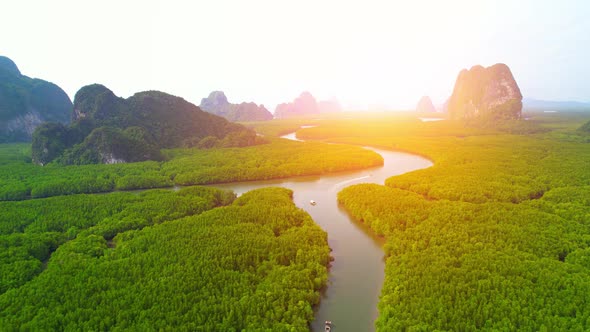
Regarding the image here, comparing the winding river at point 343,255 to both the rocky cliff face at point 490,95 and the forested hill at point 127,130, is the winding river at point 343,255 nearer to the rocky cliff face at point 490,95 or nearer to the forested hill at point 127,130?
the forested hill at point 127,130

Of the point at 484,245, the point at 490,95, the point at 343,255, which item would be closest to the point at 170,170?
the point at 343,255

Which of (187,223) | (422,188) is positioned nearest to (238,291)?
(187,223)

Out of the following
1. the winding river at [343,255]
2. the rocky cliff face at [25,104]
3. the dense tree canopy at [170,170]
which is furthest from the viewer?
the rocky cliff face at [25,104]

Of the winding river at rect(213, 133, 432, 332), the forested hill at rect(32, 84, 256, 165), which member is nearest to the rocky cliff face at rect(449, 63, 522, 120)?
the winding river at rect(213, 133, 432, 332)

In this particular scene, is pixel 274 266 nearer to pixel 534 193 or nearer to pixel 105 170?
pixel 534 193

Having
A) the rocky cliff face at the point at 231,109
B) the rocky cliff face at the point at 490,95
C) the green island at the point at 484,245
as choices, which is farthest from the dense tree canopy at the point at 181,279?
the rocky cliff face at the point at 231,109

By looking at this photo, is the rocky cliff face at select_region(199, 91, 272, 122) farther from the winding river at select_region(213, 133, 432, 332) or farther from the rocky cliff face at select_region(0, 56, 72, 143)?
the winding river at select_region(213, 133, 432, 332)

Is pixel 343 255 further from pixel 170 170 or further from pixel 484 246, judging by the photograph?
pixel 170 170
